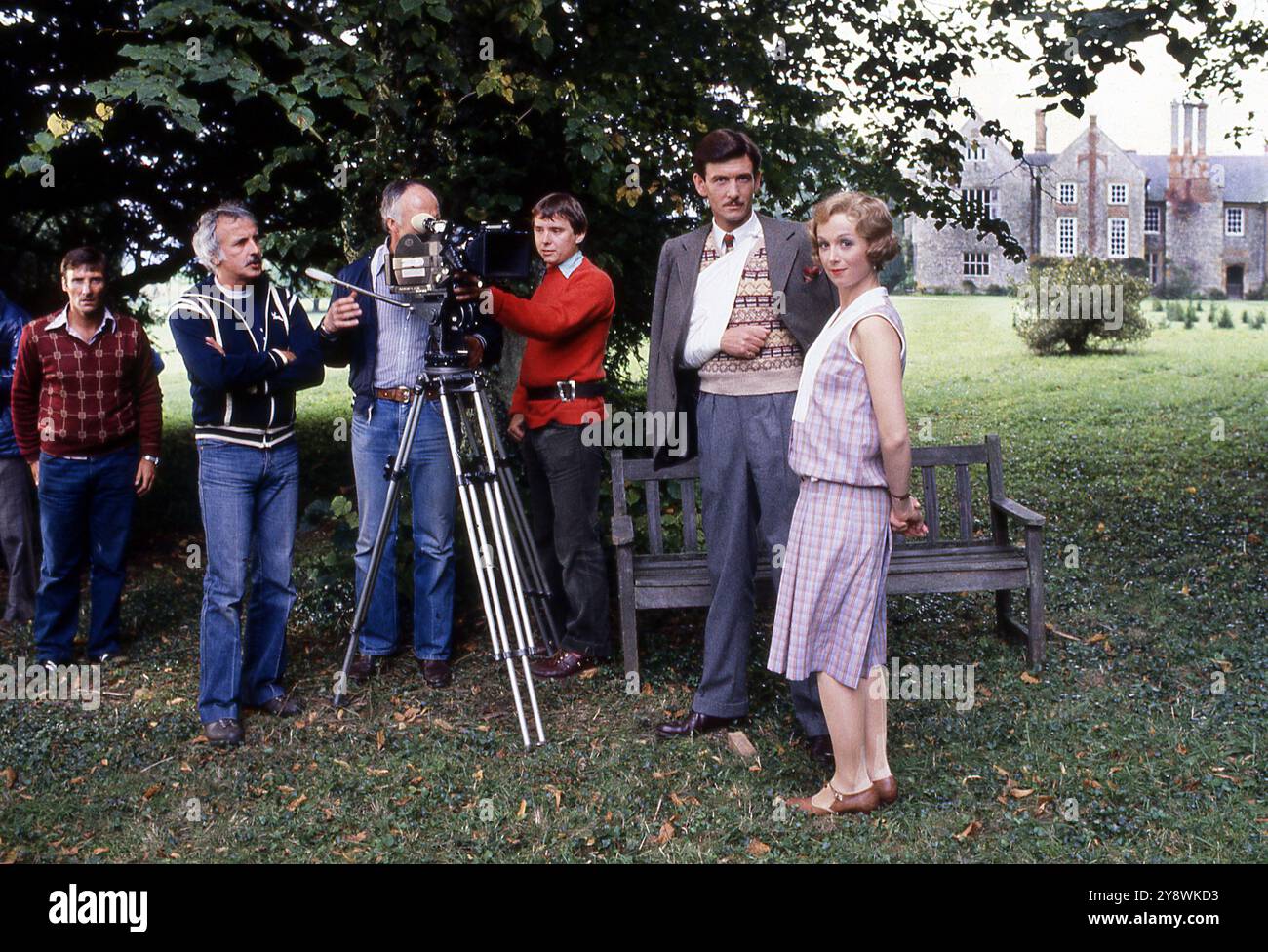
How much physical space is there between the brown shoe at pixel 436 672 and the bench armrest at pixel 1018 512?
2.92 m

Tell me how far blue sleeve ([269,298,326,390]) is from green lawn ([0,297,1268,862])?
1.52 metres

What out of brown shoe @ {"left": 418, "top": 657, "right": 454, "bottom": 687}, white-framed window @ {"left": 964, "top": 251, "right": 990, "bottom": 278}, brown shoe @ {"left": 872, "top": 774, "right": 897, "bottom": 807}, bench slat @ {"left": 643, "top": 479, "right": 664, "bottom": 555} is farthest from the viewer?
white-framed window @ {"left": 964, "top": 251, "right": 990, "bottom": 278}

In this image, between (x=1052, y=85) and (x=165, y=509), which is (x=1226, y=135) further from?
(x=165, y=509)

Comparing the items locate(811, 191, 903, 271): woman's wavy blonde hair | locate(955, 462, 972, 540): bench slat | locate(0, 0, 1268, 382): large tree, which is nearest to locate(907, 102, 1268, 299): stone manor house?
locate(0, 0, 1268, 382): large tree

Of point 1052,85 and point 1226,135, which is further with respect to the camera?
point 1226,135

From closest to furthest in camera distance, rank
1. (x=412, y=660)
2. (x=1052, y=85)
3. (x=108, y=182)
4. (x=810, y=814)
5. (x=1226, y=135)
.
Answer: (x=810, y=814)
(x=412, y=660)
(x=1052, y=85)
(x=108, y=182)
(x=1226, y=135)

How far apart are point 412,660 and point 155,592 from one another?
2803 mm

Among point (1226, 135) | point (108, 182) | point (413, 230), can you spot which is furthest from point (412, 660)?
point (1226, 135)

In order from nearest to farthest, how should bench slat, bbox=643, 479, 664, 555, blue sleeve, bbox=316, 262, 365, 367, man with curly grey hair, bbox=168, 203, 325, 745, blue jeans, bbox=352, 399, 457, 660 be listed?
man with curly grey hair, bbox=168, 203, 325, 745
blue sleeve, bbox=316, 262, 365, 367
blue jeans, bbox=352, 399, 457, 660
bench slat, bbox=643, 479, 664, 555

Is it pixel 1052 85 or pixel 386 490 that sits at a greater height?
pixel 1052 85

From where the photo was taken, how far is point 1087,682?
578cm

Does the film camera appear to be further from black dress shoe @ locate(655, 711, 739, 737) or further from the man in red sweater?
the man in red sweater

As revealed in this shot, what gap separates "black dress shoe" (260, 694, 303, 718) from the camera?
18.3ft

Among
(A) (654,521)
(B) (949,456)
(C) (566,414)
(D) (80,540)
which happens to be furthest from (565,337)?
(D) (80,540)
